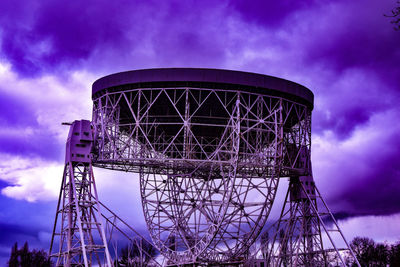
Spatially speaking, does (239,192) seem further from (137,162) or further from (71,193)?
(71,193)

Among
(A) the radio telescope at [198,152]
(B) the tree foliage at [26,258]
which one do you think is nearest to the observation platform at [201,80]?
(A) the radio telescope at [198,152]

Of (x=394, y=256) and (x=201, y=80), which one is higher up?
(x=201, y=80)

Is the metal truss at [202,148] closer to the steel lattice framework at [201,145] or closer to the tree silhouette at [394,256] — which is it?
the steel lattice framework at [201,145]

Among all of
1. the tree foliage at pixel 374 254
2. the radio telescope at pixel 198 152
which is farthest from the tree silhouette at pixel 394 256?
the radio telescope at pixel 198 152

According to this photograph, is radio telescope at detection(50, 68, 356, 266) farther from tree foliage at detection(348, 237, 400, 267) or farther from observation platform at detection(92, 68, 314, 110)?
tree foliage at detection(348, 237, 400, 267)

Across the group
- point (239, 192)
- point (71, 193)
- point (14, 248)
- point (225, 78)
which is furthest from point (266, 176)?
point (14, 248)

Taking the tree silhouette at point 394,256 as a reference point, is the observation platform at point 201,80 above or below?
above

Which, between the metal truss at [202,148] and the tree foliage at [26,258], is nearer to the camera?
the metal truss at [202,148]

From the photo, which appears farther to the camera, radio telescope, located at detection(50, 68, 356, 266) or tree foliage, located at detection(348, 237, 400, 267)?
tree foliage, located at detection(348, 237, 400, 267)

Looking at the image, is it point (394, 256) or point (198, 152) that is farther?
point (394, 256)

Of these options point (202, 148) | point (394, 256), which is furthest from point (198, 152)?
point (394, 256)

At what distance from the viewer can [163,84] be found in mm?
39750

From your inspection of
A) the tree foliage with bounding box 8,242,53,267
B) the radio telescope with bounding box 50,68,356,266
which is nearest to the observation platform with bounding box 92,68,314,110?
the radio telescope with bounding box 50,68,356,266

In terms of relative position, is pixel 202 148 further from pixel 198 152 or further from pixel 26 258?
pixel 26 258
